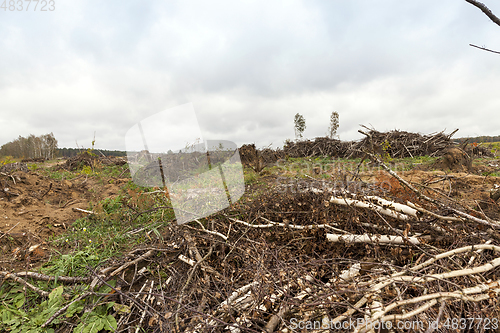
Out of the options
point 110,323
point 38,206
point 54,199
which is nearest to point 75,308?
point 110,323

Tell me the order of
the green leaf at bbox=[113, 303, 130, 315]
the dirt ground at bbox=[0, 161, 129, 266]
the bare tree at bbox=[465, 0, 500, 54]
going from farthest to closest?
the dirt ground at bbox=[0, 161, 129, 266] < the green leaf at bbox=[113, 303, 130, 315] < the bare tree at bbox=[465, 0, 500, 54]

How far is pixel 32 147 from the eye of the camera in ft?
83.1

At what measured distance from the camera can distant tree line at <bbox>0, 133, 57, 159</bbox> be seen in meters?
22.6

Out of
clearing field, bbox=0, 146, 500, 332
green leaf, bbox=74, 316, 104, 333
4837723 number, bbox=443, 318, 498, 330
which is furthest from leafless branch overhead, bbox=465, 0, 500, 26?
green leaf, bbox=74, 316, 104, 333

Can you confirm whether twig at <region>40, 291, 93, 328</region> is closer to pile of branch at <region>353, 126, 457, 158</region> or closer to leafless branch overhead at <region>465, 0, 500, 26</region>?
leafless branch overhead at <region>465, 0, 500, 26</region>

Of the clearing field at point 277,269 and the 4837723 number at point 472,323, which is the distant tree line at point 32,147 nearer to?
the clearing field at point 277,269

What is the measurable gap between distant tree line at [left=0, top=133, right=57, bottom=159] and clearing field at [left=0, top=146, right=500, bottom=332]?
23650 millimetres

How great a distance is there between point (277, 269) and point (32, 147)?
107 ft

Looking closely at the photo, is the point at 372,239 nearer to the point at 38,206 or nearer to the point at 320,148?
the point at 38,206

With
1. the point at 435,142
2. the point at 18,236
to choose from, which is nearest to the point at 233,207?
the point at 18,236

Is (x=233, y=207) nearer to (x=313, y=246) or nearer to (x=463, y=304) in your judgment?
(x=313, y=246)

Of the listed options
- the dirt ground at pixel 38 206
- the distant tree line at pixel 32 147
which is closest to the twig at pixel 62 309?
A: the dirt ground at pixel 38 206

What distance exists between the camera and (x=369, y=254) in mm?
2531

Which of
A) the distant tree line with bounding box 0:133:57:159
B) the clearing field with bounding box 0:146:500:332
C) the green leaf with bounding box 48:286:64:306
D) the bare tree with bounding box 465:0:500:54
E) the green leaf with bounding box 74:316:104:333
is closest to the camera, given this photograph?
the clearing field with bounding box 0:146:500:332
